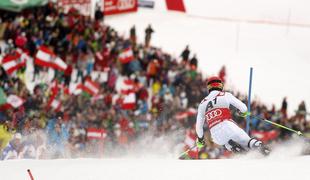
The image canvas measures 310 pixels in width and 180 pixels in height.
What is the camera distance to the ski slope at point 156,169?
9977 mm

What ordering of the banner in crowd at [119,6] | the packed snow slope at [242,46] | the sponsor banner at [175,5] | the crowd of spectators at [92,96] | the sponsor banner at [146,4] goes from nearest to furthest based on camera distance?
the crowd of spectators at [92,96] → the packed snow slope at [242,46] → the banner in crowd at [119,6] → the sponsor banner at [146,4] → the sponsor banner at [175,5]

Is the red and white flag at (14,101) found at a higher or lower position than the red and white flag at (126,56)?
lower

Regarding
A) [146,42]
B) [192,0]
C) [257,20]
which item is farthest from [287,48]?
[146,42]

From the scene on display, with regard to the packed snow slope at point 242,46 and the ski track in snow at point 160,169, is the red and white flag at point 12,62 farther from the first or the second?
the ski track in snow at point 160,169

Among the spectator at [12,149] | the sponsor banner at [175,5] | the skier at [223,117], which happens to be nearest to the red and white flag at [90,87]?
the spectator at [12,149]

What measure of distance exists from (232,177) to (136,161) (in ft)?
6.12

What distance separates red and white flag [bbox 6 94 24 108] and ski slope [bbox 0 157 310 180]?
5385 millimetres

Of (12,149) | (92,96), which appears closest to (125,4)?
(92,96)

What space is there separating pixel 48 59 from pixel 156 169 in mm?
8789

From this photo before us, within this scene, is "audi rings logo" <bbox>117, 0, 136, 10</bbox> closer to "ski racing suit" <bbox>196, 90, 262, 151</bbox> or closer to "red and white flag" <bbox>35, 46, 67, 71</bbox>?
"red and white flag" <bbox>35, 46, 67, 71</bbox>

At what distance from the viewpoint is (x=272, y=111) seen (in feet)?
61.7

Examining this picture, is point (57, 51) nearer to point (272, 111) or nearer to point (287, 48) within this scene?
point (272, 111)

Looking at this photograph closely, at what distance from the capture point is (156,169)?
10523 millimetres

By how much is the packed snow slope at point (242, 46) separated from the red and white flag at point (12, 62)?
20.1ft
